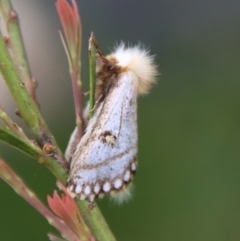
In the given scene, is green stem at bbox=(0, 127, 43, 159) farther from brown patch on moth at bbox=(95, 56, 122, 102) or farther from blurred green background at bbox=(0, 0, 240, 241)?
blurred green background at bbox=(0, 0, 240, 241)

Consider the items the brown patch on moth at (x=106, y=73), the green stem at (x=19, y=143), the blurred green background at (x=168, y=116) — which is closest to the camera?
the green stem at (x=19, y=143)

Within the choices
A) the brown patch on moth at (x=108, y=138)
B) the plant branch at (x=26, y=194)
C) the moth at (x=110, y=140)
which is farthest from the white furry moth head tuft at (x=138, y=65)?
the plant branch at (x=26, y=194)

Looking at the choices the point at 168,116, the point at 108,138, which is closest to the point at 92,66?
the point at 108,138

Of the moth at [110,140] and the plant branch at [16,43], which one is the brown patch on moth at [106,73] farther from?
the plant branch at [16,43]

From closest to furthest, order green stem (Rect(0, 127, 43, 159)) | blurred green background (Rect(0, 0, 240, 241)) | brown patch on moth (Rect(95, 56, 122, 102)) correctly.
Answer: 1. green stem (Rect(0, 127, 43, 159))
2. brown patch on moth (Rect(95, 56, 122, 102))
3. blurred green background (Rect(0, 0, 240, 241))

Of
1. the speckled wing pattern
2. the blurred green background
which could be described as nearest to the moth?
the speckled wing pattern

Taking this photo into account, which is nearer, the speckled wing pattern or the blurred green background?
the speckled wing pattern

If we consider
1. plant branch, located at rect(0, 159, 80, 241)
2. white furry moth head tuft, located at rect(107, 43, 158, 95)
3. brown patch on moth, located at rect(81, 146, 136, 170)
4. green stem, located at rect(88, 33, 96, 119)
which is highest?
white furry moth head tuft, located at rect(107, 43, 158, 95)

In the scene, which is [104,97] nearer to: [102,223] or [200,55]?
[102,223]
